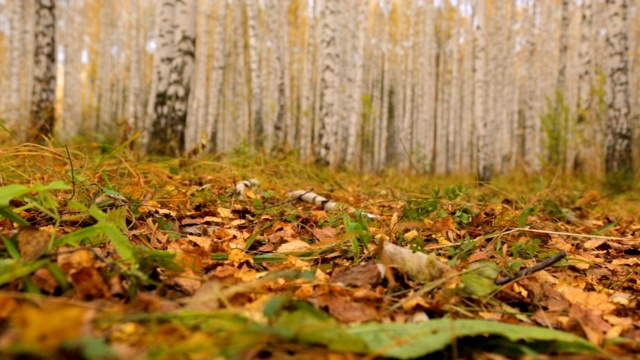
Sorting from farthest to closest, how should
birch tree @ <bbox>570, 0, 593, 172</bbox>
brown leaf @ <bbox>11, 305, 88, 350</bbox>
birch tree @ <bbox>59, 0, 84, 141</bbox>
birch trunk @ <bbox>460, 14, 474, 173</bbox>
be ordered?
birch trunk @ <bbox>460, 14, 474, 173</bbox> → birch tree @ <bbox>59, 0, 84, 141</bbox> → birch tree @ <bbox>570, 0, 593, 172</bbox> → brown leaf @ <bbox>11, 305, 88, 350</bbox>

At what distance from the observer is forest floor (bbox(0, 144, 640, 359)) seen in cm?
73

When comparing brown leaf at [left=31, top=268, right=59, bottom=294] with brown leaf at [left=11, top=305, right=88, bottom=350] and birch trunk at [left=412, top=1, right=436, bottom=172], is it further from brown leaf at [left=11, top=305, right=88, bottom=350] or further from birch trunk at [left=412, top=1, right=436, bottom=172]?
birch trunk at [left=412, top=1, right=436, bottom=172]

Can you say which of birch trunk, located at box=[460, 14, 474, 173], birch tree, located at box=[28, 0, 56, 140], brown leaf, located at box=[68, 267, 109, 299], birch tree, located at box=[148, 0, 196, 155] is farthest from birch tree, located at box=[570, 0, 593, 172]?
birch trunk, located at box=[460, 14, 474, 173]

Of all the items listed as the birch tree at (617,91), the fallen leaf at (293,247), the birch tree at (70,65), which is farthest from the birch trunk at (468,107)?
the fallen leaf at (293,247)

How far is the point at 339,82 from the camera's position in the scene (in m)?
8.88

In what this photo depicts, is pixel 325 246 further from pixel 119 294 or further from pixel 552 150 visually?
pixel 552 150

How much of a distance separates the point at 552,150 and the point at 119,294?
668 centimetres

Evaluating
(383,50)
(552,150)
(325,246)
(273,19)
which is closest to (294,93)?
(383,50)

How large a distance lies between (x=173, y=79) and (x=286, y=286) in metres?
3.82

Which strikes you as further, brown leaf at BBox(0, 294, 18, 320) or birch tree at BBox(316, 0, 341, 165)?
birch tree at BBox(316, 0, 341, 165)

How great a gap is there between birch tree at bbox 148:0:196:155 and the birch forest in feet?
0.04

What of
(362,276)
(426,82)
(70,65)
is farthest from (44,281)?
(70,65)

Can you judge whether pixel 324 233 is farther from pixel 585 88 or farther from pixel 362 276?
pixel 585 88

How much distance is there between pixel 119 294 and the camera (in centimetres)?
95
